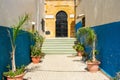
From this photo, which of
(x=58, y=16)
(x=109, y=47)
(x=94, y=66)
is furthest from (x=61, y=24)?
(x=109, y=47)

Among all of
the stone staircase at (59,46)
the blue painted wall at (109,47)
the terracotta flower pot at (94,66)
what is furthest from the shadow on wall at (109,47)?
the stone staircase at (59,46)

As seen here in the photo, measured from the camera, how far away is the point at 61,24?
2381cm

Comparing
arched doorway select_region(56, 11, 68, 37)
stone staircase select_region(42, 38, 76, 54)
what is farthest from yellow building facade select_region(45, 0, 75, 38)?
stone staircase select_region(42, 38, 76, 54)

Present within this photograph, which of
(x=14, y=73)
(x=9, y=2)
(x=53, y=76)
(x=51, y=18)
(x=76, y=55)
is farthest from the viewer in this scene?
(x=51, y=18)

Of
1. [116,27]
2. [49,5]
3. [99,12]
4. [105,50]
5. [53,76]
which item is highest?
[49,5]

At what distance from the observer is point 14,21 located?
29.5ft

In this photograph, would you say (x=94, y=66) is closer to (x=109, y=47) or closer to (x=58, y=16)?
(x=109, y=47)

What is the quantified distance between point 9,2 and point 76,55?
7890mm

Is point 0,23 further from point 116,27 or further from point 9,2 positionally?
point 116,27

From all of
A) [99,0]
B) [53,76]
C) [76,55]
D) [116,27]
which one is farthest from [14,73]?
[76,55]

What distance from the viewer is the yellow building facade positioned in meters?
23.4

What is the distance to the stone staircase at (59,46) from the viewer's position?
16.2 meters

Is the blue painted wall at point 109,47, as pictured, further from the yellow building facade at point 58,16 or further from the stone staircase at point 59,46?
the yellow building facade at point 58,16

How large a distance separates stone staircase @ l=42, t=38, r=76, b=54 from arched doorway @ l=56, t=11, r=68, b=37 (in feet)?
18.9
